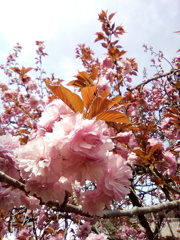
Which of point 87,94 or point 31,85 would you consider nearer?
point 87,94

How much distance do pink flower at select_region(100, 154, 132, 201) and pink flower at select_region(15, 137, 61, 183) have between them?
0.19 metres

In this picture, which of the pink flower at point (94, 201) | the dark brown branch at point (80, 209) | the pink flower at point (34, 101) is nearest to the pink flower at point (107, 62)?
the pink flower at point (34, 101)

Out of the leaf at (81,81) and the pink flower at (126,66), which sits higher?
the pink flower at (126,66)

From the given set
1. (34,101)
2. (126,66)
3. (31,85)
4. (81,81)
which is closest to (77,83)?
(81,81)

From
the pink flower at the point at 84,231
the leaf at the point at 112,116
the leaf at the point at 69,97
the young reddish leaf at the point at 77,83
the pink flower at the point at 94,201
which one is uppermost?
the young reddish leaf at the point at 77,83

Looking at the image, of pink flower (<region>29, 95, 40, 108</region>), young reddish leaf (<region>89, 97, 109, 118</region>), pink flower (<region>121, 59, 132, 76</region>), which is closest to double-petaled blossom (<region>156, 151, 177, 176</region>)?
young reddish leaf (<region>89, 97, 109, 118</region>)

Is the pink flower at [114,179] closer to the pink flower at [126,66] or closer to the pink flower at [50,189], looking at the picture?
the pink flower at [50,189]

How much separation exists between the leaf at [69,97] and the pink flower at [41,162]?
0.17 metres

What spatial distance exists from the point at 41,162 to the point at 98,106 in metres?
0.27

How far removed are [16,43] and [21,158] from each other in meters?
6.23

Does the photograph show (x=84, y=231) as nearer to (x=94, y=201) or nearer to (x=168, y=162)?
(x=168, y=162)

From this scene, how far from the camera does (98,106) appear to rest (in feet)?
2.39

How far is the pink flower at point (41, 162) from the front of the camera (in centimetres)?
65

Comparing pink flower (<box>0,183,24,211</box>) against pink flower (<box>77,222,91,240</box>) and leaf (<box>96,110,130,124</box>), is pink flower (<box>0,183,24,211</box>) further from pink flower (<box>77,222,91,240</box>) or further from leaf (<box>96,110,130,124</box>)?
pink flower (<box>77,222,91,240</box>)
